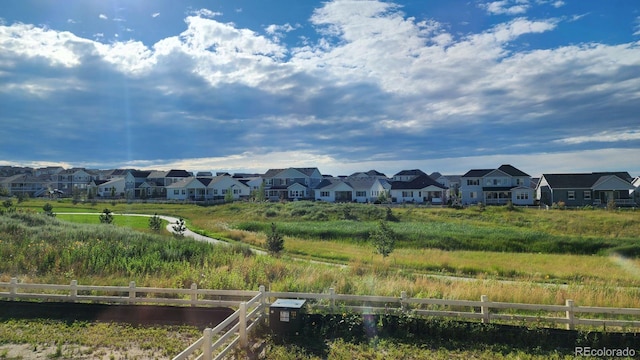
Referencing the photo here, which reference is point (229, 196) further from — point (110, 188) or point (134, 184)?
point (110, 188)

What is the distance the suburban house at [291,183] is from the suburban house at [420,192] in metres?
19.6

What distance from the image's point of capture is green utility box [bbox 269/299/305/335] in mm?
9945

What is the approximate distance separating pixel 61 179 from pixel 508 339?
130930mm

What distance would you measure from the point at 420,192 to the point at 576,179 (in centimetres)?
2366

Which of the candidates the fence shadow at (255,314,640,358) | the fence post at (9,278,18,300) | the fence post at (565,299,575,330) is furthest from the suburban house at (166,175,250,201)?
the fence post at (565,299,575,330)

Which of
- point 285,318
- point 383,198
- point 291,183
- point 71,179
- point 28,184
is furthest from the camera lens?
point 71,179

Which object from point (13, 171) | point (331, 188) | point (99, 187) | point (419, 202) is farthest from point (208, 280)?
point (13, 171)

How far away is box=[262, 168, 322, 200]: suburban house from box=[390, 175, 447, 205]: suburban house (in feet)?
64.4

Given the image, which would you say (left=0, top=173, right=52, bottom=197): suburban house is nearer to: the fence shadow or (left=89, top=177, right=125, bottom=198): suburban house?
(left=89, top=177, right=125, bottom=198): suburban house

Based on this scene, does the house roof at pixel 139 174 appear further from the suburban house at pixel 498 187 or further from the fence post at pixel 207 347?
the fence post at pixel 207 347

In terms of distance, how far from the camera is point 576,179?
208 ft

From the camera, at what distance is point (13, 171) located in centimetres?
14425

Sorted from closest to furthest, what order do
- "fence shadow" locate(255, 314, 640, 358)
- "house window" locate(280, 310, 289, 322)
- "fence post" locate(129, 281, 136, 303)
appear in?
"fence shadow" locate(255, 314, 640, 358) → "house window" locate(280, 310, 289, 322) → "fence post" locate(129, 281, 136, 303)

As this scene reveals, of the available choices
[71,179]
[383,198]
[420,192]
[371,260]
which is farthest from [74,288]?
[71,179]
